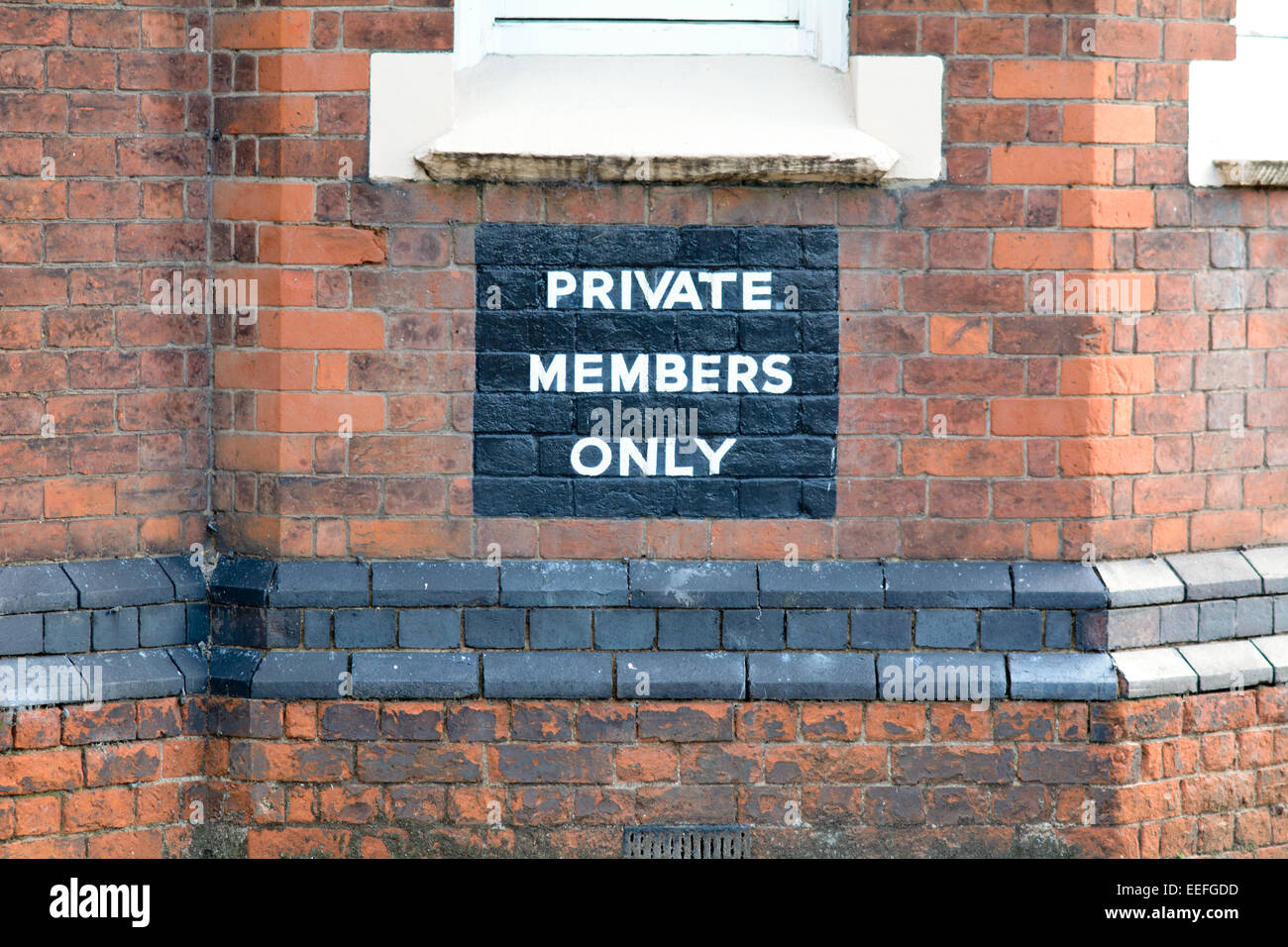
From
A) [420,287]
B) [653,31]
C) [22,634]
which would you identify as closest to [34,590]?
[22,634]

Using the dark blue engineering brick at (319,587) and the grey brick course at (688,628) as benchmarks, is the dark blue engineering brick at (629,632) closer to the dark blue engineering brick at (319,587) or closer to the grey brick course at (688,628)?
the grey brick course at (688,628)

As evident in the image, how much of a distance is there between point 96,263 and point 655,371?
1.75 meters

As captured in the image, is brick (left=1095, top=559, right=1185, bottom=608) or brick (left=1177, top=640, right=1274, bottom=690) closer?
brick (left=1095, top=559, right=1185, bottom=608)

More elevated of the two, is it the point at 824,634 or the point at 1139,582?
the point at 1139,582

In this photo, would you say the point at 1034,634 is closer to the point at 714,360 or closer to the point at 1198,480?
the point at 1198,480

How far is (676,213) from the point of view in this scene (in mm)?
4152

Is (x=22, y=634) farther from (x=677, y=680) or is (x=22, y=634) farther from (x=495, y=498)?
(x=677, y=680)

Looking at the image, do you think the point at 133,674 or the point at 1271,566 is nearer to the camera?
the point at 133,674

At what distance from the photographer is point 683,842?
13.7 feet

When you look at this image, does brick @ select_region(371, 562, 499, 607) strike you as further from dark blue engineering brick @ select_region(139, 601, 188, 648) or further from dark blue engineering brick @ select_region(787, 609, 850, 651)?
dark blue engineering brick @ select_region(787, 609, 850, 651)

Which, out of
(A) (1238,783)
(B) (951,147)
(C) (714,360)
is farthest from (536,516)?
(A) (1238,783)

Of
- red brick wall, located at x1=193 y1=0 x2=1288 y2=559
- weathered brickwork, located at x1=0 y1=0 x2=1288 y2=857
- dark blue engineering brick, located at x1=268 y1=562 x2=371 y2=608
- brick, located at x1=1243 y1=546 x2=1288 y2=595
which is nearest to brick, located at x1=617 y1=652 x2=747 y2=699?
weathered brickwork, located at x1=0 y1=0 x2=1288 y2=857

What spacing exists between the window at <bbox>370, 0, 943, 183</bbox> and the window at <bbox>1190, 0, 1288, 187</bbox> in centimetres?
88

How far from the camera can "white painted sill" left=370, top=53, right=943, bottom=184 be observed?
13.3 ft
